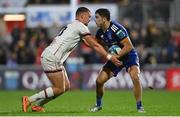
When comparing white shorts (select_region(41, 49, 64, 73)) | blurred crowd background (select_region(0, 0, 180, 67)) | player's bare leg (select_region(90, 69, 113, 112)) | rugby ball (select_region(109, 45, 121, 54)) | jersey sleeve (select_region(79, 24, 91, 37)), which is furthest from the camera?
blurred crowd background (select_region(0, 0, 180, 67))

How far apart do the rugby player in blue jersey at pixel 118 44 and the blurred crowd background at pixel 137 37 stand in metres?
11.5

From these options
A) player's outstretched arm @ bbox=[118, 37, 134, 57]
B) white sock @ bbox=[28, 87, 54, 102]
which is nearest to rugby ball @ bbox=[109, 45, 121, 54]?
player's outstretched arm @ bbox=[118, 37, 134, 57]

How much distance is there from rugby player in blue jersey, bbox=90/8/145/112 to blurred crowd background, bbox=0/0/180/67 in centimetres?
1149

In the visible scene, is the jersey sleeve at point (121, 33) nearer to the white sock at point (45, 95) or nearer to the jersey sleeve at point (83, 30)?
the jersey sleeve at point (83, 30)

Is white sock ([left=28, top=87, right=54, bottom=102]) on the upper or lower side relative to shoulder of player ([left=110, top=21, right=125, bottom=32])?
lower

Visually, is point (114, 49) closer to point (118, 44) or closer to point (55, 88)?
point (118, 44)

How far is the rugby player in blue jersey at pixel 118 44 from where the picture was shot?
49.8 feet

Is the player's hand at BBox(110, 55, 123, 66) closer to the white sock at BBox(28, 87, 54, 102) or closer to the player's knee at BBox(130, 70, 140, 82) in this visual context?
the player's knee at BBox(130, 70, 140, 82)

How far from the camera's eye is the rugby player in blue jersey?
15180 mm

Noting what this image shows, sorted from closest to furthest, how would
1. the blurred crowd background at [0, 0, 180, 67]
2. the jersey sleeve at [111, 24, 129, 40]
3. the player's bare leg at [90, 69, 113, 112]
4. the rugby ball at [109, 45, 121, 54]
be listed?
the jersey sleeve at [111, 24, 129, 40]
the rugby ball at [109, 45, 121, 54]
the player's bare leg at [90, 69, 113, 112]
the blurred crowd background at [0, 0, 180, 67]

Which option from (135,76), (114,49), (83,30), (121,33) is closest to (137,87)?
(135,76)

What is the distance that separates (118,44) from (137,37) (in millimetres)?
12841

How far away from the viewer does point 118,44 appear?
50.6ft

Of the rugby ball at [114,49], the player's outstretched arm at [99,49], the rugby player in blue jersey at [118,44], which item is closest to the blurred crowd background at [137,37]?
the rugby player in blue jersey at [118,44]
